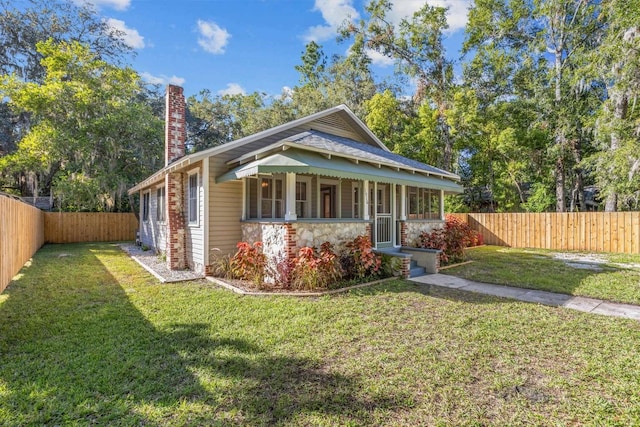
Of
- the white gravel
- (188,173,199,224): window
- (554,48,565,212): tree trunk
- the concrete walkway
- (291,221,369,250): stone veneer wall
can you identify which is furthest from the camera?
(554,48,565,212): tree trunk

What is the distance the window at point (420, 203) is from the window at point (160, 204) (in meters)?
9.52

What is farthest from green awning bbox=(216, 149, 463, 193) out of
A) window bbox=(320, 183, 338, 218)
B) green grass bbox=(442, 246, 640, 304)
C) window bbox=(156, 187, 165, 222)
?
window bbox=(156, 187, 165, 222)

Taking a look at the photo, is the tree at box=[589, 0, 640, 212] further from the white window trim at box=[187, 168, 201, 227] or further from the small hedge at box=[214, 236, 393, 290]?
the white window trim at box=[187, 168, 201, 227]

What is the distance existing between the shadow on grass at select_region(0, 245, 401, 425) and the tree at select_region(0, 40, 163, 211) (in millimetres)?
15760

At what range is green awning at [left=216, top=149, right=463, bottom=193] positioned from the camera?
22.7 ft

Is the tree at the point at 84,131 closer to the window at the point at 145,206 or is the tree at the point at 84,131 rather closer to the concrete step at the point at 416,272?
the window at the point at 145,206

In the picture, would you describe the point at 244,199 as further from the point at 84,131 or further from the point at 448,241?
the point at 84,131

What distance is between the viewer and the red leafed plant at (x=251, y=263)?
7.55 meters

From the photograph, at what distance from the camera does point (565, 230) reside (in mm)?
14273

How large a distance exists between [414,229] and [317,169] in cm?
524

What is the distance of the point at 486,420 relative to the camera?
2701mm

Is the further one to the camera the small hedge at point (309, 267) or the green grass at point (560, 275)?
the small hedge at point (309, 267)

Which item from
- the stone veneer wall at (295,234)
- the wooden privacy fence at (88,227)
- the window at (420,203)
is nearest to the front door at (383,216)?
the window at (420,203)

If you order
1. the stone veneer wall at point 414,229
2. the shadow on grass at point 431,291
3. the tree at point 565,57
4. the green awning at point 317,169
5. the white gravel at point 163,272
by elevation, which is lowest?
the shadow on grass at point 431,291
